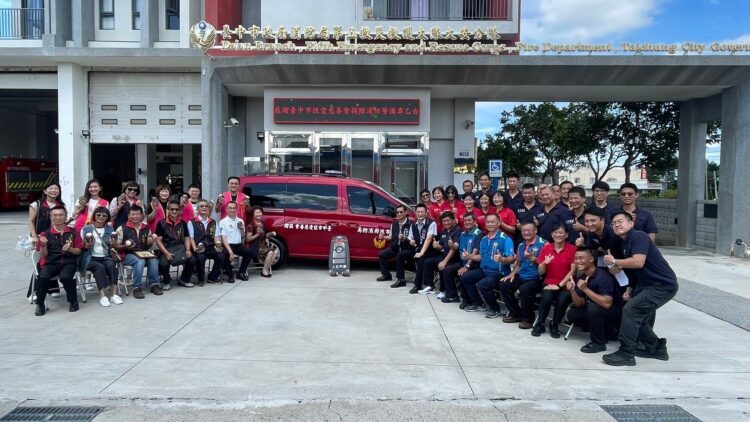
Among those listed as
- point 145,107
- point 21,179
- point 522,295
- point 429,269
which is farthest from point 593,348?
point 21,179

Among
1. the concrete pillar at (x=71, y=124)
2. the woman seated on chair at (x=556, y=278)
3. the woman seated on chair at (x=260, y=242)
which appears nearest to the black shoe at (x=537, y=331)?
the woman seated on chair at (x=556, y=278)

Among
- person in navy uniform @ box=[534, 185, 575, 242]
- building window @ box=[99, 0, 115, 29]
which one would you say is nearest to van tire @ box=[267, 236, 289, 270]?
person in navy uniform @ box=[534, 185, 575, 242]

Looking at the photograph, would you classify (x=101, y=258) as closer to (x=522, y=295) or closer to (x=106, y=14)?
(x=522, y=295)

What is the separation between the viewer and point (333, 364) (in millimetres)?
4770

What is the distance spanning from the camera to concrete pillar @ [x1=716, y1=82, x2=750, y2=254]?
12.6 m

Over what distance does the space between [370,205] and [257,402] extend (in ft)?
19.3

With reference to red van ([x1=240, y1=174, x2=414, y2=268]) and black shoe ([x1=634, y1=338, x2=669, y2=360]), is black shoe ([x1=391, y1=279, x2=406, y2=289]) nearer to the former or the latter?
red van ([x1=240, y1=174, x2=414, y2=268])

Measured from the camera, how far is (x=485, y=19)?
1545 cm

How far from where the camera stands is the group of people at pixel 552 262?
494cm

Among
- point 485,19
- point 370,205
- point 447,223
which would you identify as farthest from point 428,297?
point 485,19

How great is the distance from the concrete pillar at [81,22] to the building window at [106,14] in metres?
0.56

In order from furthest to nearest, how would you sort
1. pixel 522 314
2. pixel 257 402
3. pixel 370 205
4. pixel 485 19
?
pixel 485 19 → pixel 370 205 → pixel 522 314 → pixel 257 402

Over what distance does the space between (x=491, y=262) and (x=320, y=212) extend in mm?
4006

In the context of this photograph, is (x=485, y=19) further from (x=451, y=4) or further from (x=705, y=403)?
(x=705, y=403)
